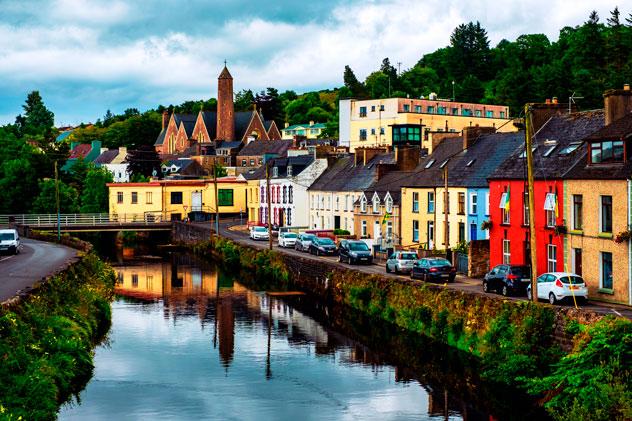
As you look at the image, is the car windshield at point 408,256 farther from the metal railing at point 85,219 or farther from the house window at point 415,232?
the metal railing at point 85,219

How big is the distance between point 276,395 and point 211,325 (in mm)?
17207

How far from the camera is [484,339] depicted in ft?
127

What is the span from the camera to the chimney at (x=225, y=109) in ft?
631

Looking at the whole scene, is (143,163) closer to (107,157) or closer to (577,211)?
(107,157)

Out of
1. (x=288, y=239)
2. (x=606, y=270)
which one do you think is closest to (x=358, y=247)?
(x=288, y=239)

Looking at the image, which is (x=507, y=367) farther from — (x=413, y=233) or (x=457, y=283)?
(x=413, y=233)

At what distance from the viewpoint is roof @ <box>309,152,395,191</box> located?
83.6 meters

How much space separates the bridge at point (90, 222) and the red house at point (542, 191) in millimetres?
59278

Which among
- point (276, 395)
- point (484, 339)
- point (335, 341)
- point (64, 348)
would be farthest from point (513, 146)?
point (64, 348)

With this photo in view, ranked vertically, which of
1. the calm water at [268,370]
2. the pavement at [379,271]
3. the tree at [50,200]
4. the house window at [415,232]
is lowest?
the calm water at [268,370]

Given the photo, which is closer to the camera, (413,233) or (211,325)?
(211,325)

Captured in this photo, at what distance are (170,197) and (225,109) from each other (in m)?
77.2

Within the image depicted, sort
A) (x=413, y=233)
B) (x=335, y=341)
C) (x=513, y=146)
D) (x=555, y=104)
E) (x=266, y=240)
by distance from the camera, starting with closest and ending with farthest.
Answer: (x=335, y=341)
(x=555, y=104)
(x=513, y=146)
(x=413, y=233)
(x=266, y=240)

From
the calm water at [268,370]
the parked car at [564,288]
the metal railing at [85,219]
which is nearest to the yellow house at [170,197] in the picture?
the metal railing at [85,219]
